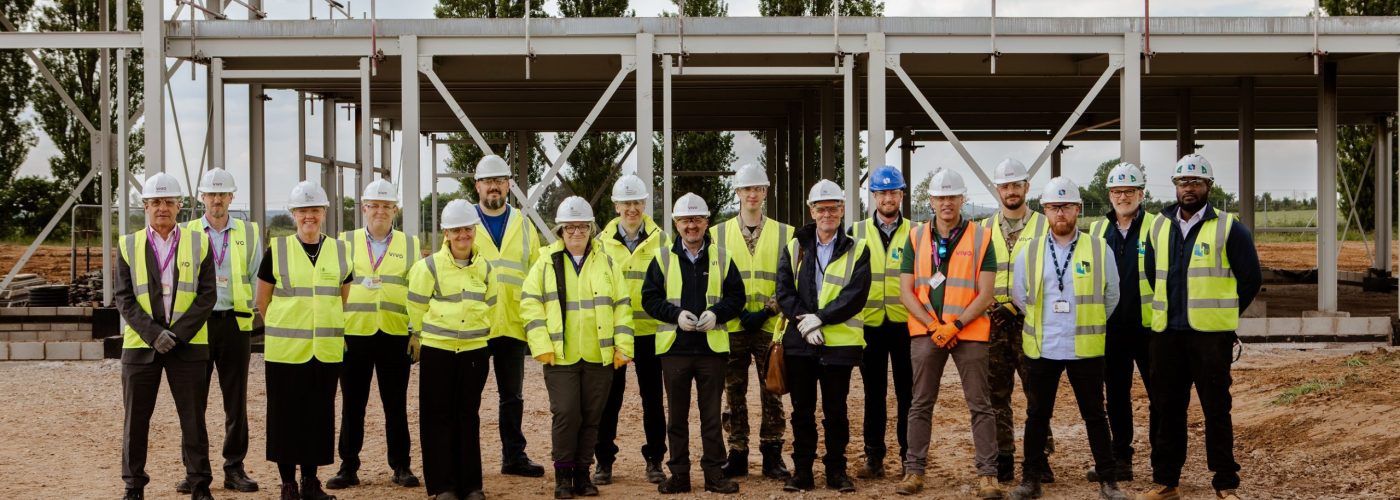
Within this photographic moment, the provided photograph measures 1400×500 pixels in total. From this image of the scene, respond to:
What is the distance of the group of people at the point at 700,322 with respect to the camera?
643cm

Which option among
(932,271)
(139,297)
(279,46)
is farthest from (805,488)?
(279,46)

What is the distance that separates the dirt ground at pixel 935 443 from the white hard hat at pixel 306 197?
163 cm

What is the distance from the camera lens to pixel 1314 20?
41.1 ft

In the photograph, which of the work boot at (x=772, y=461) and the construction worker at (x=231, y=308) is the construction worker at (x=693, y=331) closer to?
the work boot at (x=772, y=461)

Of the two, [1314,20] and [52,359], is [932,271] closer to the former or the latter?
[1314,20]

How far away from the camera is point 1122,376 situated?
7012mm

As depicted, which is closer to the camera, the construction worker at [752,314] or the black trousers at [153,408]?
the black trousers at [153,408]

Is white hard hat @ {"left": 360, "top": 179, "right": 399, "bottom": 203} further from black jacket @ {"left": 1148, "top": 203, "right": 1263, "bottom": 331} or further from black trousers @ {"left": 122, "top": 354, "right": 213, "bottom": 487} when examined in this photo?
black jacket @ {"left": 1148, "top": 203, "right": 1263, "bottom": 331}

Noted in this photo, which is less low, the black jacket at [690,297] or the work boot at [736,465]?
the black jacket at [690,297]

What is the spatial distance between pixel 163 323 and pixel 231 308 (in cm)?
43

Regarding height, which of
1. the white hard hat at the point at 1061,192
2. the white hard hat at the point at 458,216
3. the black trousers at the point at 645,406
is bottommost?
the black trousers at the point at 645,406

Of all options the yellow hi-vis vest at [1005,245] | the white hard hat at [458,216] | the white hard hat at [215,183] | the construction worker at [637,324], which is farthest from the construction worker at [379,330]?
the yellow hi-vis vest at [1005,245]

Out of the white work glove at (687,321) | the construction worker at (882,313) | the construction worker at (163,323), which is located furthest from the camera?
the construction worker at (882,313)

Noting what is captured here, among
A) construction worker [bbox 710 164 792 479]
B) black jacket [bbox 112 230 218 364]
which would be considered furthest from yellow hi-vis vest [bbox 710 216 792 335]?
black jacket [bbox 112 230 218 364]
